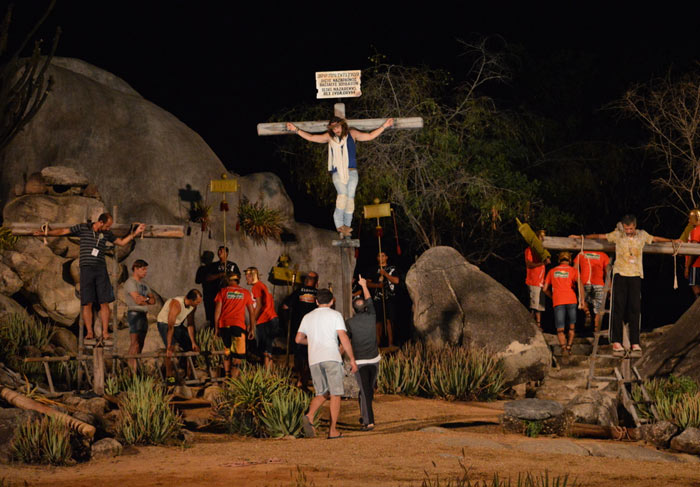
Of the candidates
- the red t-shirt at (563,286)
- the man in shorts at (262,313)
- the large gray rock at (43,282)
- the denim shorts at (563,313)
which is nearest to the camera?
the man in shorts at (262,313)

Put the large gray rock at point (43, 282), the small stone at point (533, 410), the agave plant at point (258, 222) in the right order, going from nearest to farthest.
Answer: the small stone at point (533, 410) < the large gray rock at point (43, 282) < the agave plant at point (258, 222)

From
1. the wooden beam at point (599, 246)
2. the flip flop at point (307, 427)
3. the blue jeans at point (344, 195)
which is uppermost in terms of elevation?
the blue jeans at point (344, 195)

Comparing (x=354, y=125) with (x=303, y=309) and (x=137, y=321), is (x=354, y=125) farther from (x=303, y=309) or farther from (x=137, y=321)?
(x=137, y=321)

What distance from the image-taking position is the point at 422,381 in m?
16.7

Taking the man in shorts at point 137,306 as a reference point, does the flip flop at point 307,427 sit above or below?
below

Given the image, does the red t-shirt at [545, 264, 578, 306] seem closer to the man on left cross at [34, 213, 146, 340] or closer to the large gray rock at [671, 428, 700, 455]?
the large gray rock at [671, 428, 700, 455]

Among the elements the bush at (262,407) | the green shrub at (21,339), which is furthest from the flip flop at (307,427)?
the green shrub at (21,339)

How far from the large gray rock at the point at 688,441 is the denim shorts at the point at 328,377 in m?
4.46

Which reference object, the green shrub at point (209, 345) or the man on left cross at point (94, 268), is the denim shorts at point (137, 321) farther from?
the man on left cross at point (94, 268)

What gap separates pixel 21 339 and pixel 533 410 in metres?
9.06

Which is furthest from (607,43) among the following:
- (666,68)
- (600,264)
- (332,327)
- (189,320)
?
(332,327)

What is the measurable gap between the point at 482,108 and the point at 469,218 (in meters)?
2.73

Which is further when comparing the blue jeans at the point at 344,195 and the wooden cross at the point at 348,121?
the wooden cross at the point at 348,121

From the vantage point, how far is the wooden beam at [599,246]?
1424 cm
